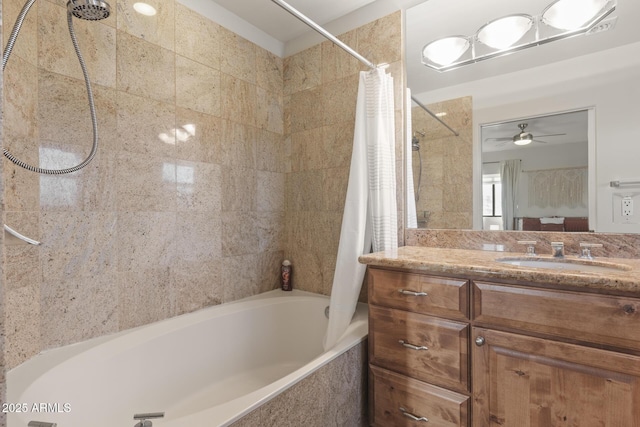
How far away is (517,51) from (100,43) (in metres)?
2.02

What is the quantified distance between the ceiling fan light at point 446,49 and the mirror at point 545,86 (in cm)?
5

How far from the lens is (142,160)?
5.21 feet

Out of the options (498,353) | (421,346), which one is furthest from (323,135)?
(498,353)

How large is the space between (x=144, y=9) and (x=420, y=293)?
76.7 inches

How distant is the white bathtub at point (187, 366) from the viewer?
1.08 meters

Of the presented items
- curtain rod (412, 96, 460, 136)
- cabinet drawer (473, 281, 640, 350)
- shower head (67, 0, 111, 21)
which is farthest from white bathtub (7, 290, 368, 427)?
shower head (67, 0, 111, 21)

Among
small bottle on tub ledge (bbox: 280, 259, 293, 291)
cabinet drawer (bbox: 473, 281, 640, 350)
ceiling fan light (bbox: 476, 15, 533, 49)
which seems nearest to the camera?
cabinet drawer (bbox: 473, 281, 640, 350)

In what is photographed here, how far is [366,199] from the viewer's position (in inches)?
67.0

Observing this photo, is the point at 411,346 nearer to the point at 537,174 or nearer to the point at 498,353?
the point at 498,353

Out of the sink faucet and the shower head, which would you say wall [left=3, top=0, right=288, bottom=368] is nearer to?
the shower head

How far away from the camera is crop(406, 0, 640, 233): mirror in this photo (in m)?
1.32

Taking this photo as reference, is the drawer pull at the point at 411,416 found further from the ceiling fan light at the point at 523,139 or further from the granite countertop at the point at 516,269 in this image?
the ceiling fan light at the point at 523,139

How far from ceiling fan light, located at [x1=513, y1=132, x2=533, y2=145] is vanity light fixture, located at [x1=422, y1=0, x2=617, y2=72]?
1.40ft

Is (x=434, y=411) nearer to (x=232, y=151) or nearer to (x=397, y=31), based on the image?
(x=232, y=151)
